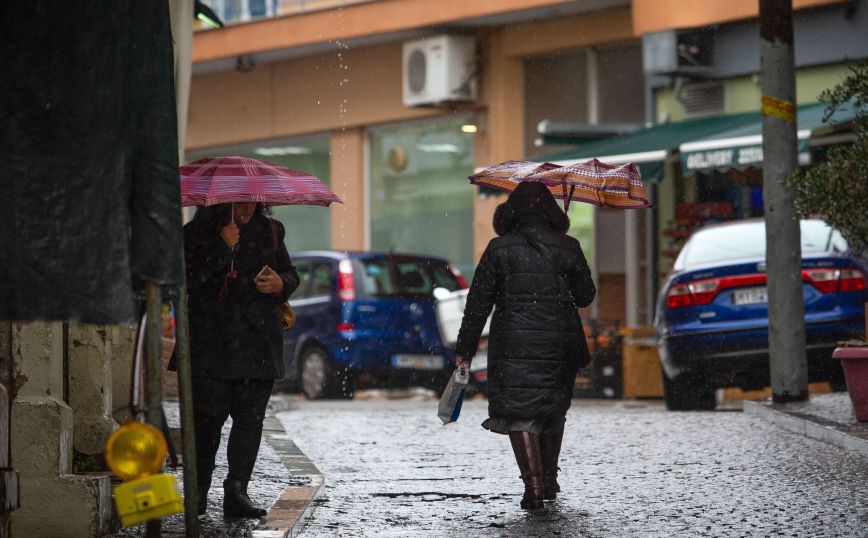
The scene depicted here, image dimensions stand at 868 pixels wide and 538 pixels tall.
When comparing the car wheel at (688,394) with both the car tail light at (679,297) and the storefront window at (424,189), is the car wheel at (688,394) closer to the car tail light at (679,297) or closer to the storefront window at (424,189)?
the car tail light at (679,297)

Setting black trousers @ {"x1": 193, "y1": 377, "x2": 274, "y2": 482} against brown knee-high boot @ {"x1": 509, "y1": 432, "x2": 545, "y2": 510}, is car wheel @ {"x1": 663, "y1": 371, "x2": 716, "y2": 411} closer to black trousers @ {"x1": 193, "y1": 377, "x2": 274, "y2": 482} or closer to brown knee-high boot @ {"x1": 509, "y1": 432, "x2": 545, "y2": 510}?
brown knee-high boot @ {"x1": 509, "y1": 432, "x2": 545, "y2": 510}

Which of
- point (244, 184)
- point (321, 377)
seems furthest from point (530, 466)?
point (321, 377)

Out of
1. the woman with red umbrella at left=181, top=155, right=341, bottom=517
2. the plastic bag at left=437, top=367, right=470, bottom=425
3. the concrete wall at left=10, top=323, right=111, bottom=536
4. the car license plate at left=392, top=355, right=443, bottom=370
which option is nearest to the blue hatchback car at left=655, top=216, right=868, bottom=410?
the car license plate at left=392, top=355, right=443, bottom=370

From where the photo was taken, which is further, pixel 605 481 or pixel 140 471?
pixel 605 481

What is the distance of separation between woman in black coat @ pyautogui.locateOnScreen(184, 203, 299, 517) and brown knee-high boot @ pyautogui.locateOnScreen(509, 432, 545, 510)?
4.38 feet

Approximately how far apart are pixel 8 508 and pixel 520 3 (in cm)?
1976

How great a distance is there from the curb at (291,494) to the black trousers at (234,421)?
1.01ft

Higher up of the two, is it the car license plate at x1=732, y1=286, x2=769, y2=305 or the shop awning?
the shop awning

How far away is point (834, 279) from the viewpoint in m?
15.2

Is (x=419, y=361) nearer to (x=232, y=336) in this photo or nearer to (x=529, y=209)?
(x=529, y=209)

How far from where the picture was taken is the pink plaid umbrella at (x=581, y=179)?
10039 mm

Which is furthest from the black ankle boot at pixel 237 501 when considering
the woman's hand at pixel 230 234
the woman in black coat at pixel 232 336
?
the woman's hand at pixel 230 234

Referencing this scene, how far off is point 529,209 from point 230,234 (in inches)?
69.9

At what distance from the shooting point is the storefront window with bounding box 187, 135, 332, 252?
102 ft
